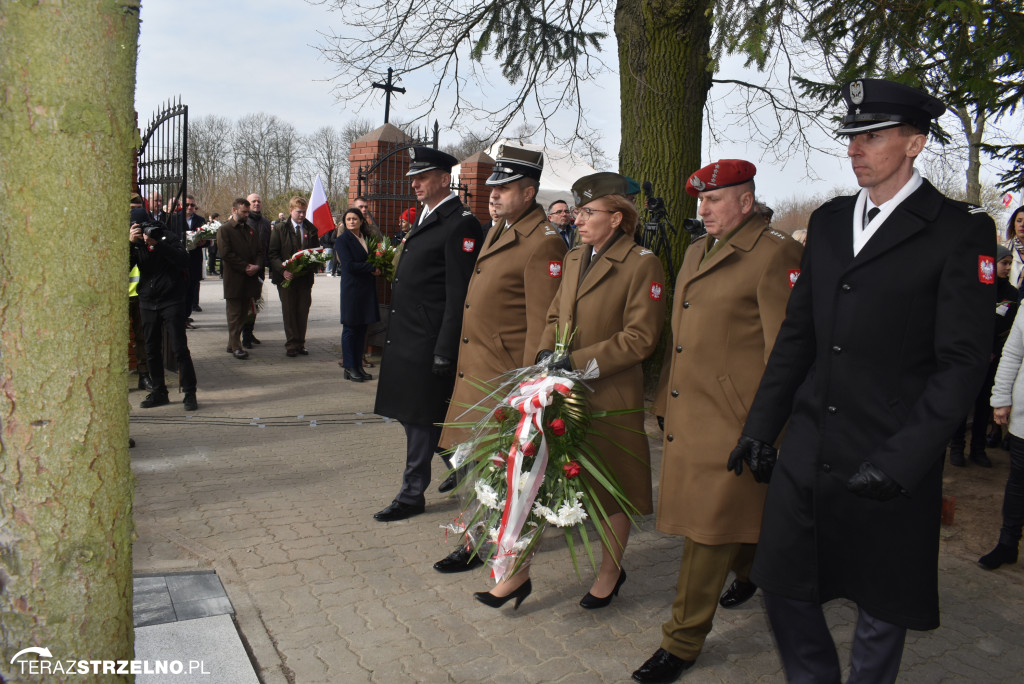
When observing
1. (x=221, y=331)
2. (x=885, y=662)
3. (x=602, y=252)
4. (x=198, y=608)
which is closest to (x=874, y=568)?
(x=885, y=662)

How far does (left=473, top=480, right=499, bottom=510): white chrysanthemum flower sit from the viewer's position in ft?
12.5

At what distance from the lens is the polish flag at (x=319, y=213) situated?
12.6m

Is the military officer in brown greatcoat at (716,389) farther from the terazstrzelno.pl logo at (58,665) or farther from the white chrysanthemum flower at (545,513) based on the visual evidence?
the terazstrzelno.pl logo at (58,665)

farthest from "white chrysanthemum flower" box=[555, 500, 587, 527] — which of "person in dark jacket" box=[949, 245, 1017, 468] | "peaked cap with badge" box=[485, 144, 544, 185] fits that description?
"person in dark jacket" box=[949, 245, 1017, 468]

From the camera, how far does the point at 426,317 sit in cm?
521

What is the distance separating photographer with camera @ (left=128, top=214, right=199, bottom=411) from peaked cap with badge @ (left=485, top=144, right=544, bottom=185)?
15.2 feet

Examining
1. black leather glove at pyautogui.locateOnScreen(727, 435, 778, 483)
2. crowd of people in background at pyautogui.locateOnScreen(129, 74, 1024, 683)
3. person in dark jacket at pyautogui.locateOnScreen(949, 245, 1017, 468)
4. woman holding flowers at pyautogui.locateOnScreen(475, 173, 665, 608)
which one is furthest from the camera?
person in dark jacket at pyautogui.locateOnScreen(949, 245, 1017, 468)

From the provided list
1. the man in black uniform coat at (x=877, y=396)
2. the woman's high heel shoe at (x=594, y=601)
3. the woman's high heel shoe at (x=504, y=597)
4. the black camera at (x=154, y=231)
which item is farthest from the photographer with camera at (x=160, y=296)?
the man in black uniform coat at (x=877, y=396)

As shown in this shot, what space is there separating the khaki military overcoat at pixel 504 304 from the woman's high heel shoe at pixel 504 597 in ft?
3.16

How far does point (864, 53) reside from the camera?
6.08 meters

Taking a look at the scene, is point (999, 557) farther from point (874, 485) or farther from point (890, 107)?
point (890, 107)

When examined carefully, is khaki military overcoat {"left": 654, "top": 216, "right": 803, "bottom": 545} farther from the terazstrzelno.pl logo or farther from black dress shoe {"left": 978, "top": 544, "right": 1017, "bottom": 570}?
black dress shoe {"left": 978, "top": 544, "right": 1017, "bottom": 570}

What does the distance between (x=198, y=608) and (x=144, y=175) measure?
735cm

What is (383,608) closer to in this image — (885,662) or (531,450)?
(531,450)
